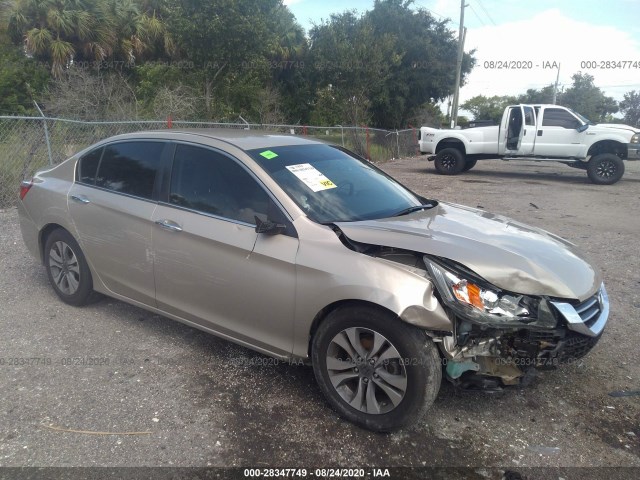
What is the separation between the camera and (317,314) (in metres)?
2.92

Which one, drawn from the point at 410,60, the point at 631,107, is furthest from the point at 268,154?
the point at 631,107

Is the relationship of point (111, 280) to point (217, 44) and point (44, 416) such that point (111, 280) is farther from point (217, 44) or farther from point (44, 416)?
point (217, 44)

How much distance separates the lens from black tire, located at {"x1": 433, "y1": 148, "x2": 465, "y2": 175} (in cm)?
1537

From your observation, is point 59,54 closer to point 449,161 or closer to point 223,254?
point 449,161

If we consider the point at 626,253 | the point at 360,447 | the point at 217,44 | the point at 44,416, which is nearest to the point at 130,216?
the point at 44,416

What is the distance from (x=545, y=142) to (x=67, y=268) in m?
13.3

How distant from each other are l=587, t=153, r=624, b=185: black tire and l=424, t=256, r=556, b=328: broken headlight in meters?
12.8

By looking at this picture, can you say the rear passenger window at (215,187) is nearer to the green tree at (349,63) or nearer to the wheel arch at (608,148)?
the wheel arch at (608,148)

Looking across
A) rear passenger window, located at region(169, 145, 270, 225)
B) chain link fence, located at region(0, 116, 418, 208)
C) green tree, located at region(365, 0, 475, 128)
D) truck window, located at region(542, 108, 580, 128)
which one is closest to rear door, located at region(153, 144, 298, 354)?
rear passenger window, located at region(169, 145, 270, 225)

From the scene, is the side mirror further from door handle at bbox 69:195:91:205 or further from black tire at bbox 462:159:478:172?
black tire at bbox 462:159:478:172

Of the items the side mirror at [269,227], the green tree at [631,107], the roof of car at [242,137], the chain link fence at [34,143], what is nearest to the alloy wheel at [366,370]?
the side mirror at [269,227]

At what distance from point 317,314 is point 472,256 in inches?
36.4

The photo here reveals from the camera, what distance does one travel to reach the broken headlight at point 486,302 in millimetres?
2625

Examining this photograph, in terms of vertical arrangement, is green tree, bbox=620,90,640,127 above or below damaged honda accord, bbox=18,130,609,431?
above
